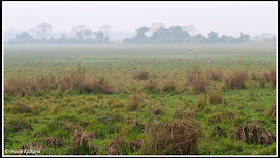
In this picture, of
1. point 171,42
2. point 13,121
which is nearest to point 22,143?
point 13,121

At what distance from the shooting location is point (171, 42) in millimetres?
132125

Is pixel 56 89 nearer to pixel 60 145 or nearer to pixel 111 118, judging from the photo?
pixel 111 118

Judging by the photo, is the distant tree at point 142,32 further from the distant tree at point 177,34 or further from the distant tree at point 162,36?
the distant tree at point 177,34

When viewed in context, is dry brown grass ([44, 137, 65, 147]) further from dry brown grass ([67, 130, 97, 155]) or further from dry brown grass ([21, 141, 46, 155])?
dry brown grass ([67, 130, 97, 155])

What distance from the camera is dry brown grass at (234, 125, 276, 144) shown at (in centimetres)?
709

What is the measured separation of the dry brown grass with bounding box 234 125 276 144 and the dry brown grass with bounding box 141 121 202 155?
1392mm

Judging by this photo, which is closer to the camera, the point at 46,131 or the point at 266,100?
the point at 46,131

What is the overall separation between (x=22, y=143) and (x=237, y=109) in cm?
731

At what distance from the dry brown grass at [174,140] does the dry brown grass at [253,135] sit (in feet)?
4.57

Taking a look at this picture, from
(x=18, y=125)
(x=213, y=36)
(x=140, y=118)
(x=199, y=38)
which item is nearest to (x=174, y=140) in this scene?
(x=140, y=118)

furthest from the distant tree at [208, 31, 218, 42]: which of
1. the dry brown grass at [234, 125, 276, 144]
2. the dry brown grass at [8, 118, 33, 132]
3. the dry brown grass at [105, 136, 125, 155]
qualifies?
the dry brown grass at [105, 136, 125, 155]

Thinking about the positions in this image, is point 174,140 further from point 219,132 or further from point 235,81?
point 235,81

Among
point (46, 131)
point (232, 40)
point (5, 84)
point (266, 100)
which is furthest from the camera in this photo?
point (232, 40)

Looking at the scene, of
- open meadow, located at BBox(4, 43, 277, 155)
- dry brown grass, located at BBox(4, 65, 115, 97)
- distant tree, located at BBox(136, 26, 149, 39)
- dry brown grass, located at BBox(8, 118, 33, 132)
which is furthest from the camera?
distant tree, located at BBox(136, 26, 149, 39)
